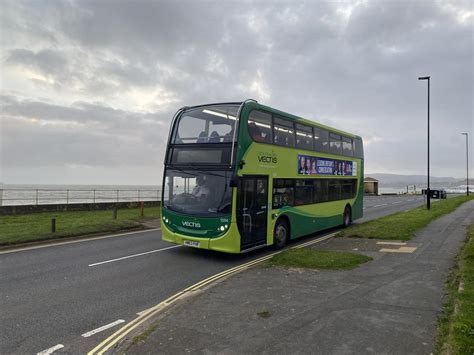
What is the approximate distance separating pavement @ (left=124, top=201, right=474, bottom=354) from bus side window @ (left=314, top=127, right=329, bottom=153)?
19.8ft

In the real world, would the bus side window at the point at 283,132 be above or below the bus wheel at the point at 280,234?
above

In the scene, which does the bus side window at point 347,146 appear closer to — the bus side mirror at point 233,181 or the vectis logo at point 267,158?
the vectis logo at point 267,158

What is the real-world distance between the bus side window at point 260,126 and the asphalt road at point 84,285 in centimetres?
335

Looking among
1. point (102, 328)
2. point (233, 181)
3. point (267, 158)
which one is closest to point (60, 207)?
point (267, 158)

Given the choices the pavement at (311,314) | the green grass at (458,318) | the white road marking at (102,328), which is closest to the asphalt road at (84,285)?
the white road marking at (102,328)

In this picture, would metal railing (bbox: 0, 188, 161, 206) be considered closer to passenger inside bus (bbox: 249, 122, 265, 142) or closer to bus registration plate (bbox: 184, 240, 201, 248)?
bus registration plate (bbox: 184, 240, 201, 248)

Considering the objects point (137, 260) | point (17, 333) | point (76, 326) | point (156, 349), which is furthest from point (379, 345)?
point (137, 260)

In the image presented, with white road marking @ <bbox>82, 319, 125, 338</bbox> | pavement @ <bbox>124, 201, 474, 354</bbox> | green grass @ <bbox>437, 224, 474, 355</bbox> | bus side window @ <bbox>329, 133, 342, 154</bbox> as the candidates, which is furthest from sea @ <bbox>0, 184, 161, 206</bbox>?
green grass @ <bbox>437, 224, 474, 355</bbox>

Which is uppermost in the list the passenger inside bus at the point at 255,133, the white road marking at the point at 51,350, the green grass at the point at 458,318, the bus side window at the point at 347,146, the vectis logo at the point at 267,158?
the bus side window at the point at 347,146

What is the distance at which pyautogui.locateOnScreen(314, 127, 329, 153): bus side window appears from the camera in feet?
45.4

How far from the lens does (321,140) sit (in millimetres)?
14219

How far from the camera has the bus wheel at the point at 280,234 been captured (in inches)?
453

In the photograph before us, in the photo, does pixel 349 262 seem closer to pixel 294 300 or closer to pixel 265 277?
pixel 265 277

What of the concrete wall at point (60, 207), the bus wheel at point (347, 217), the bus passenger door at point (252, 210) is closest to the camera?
the bus passenger door at point (252, 210)
